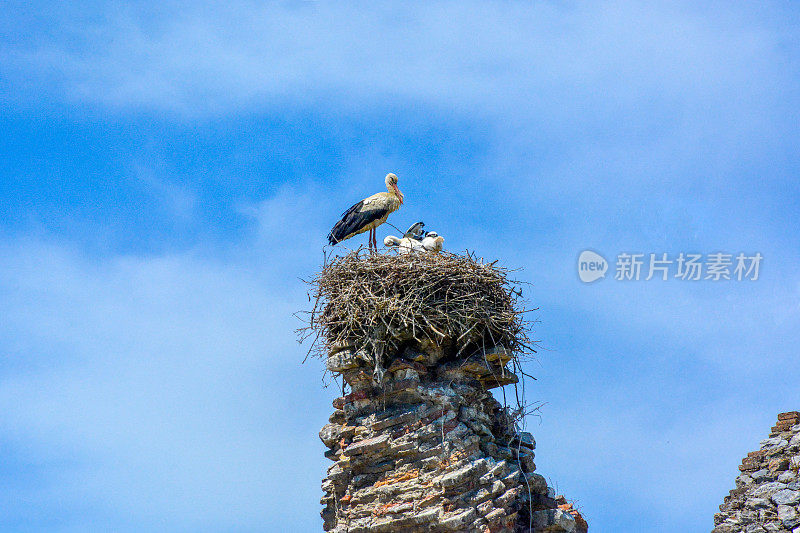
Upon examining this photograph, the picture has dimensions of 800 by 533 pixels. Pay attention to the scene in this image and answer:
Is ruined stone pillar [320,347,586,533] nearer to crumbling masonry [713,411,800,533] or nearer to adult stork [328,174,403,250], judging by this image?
adult stork [328,174,403,250]

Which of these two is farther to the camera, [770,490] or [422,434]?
[770,490]

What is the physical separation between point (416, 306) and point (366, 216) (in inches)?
126

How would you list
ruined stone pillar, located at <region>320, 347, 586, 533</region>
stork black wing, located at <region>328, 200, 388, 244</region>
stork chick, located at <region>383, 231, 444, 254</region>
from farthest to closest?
stork black wing, located at <region>328, 200, 388, 244</region> → stork chick, located at <region>383, 231, 444, 254</region> → ruined stone pillar, located at <region>320, 347, 586, 533</region>

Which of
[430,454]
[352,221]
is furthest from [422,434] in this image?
[352,221]

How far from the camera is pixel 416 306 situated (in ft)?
47.3

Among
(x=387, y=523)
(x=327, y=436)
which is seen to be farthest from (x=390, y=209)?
(x=387, y=523)

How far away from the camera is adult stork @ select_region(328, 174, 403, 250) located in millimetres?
17078

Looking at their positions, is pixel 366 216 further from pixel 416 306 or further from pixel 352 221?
pixel 416 306

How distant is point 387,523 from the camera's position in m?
A: 13.6

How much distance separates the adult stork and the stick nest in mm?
1918

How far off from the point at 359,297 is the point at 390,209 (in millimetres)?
3266

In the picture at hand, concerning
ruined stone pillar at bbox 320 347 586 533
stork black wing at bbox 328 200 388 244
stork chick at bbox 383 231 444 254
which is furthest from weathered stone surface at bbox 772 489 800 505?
stork black wing at bbox 328 200 388 244

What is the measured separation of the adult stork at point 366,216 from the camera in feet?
56.0

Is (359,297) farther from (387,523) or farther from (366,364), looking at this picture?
(387,523)
